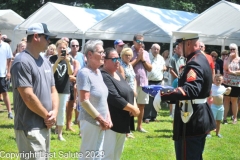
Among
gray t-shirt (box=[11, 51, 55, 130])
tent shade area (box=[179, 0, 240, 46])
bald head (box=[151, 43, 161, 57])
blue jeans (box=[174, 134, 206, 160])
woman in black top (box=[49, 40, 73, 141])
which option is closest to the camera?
gray t-shirt (box=[11, 51, 55, 130])

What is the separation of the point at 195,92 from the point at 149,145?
12.8ft

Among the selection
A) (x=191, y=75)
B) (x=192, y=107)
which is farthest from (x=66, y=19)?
(x=191, y=75)

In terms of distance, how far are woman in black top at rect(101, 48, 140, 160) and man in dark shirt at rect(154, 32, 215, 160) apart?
0.76 m

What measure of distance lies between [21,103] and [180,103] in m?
1.69

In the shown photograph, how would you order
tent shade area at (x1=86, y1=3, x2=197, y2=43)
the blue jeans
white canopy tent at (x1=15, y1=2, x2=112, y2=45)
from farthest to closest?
white canopy tent at (x1=15, y1=2, x2=112, y2=45), tent shade area at (x1=86, y1=3, x2=197, y2=43), the blue jeans

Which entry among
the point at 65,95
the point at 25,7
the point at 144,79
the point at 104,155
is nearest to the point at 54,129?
the point at 65,95

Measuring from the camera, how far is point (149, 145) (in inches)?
331

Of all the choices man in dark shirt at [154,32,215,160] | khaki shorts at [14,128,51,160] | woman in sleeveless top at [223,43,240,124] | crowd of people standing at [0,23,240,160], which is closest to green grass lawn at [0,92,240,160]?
woman in sleeveless top at [223,43,240,124]

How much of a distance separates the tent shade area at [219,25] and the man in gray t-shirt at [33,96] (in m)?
10.0

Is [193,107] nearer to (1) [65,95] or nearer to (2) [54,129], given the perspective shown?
(1) [65,95]

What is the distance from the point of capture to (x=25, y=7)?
30125 millimetres

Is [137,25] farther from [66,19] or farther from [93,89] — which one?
[93,89]

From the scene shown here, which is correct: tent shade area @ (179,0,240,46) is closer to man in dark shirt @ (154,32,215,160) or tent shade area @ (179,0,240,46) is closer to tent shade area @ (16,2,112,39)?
tent shade area @ (16,2,112,39)

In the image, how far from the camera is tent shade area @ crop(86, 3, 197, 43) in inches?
587
